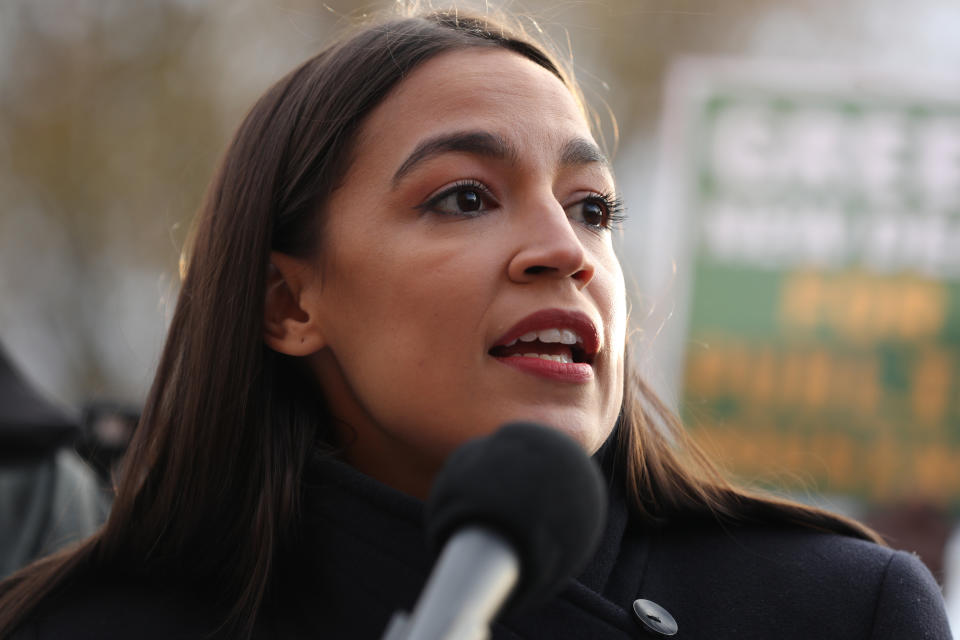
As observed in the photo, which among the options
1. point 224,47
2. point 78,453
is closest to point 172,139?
point 224,47

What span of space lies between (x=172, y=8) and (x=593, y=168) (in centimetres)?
1166

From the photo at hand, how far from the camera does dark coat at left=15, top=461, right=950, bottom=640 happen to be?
2109 mm

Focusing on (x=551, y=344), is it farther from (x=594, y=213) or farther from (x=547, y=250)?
(x=594, y=213)

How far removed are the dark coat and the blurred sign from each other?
210 inches

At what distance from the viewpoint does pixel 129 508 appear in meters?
2.47

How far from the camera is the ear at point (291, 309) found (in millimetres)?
2445

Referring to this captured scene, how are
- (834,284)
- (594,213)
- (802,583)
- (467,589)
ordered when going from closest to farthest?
(467,589)
(802,583)
(594,213)
(834,284)

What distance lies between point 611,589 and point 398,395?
57cm

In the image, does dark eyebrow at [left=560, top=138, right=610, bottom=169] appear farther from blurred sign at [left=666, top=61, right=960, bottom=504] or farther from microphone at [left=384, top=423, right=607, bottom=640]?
blurred sign at [left=666, top=61, right=960, bottom=504]

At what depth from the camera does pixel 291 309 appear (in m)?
2.53

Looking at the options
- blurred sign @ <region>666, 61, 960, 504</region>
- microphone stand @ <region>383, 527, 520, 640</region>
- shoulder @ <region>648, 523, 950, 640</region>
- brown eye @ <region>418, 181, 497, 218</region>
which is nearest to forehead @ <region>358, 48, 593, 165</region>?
brown eye @ <region>418, 181, 497, 218</region>

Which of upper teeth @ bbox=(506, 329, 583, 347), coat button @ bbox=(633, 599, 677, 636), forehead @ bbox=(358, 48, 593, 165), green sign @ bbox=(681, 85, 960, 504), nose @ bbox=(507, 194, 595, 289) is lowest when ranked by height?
green sign @ bbox=(681, 85, 960, 504)

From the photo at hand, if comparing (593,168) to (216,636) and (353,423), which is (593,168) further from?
(216,636)

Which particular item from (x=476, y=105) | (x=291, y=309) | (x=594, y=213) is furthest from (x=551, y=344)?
(x=291, y=309)
